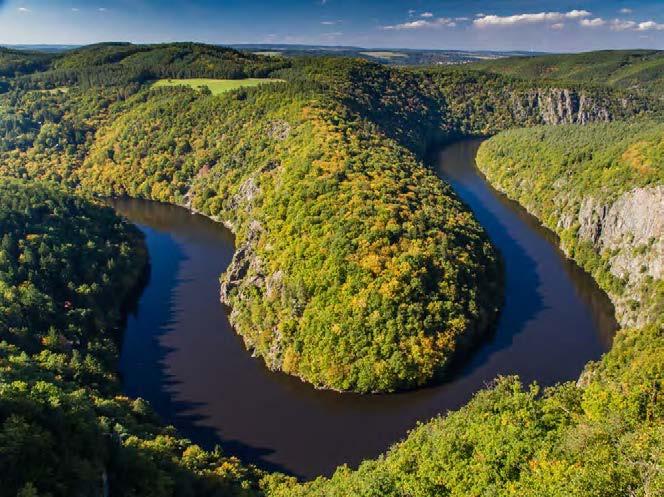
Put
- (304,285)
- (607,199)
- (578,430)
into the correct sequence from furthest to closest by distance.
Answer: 1. (607,199)
2. (304,285)
3. (578,430)

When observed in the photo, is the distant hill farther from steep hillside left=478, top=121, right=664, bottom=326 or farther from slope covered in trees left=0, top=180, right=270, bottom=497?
steep hillside left=478, top=121, right=664, bottom=326

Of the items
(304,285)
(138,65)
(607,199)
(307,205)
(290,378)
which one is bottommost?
(290,378)

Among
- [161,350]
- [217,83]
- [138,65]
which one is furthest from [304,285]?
[138,65]

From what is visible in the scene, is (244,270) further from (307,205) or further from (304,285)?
(304,285)

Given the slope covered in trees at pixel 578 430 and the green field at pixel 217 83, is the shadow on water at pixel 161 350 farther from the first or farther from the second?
the green field at pixel 217 83

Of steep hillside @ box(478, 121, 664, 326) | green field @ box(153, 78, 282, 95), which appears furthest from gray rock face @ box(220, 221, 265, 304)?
green field @ box(153, 78, 282, 95)

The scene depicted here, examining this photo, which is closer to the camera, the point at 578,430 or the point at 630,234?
the point at 578,430

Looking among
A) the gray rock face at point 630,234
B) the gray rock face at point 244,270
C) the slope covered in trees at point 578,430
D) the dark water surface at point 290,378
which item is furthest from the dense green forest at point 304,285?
the dark water surface at point 290,378
